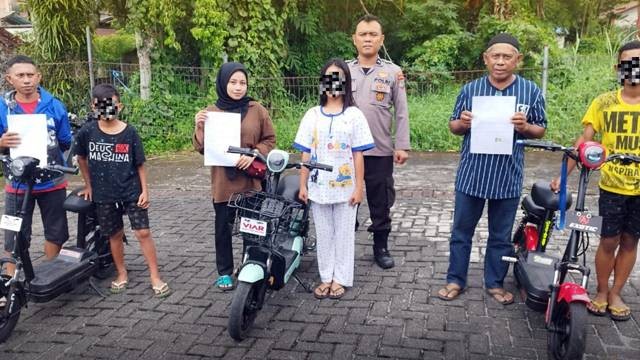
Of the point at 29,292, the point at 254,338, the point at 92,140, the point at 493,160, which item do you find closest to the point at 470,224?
the point at 493,160

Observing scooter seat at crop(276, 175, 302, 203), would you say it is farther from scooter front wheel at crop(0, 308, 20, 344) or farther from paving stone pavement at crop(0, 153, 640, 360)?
scooter front wheel at crop(0, 308, 20, 344)

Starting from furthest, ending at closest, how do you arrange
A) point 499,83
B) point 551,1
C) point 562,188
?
point 551,1 → point 499,83 → point 562,188

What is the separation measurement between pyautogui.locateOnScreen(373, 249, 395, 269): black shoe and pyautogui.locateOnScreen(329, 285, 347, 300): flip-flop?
0.67 m

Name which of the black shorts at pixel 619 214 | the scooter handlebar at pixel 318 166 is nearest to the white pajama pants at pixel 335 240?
the scooter handlebar at pixel 318 166

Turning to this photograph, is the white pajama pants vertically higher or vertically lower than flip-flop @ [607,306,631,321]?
higher

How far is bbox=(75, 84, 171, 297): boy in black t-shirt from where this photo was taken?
4320 millimetres

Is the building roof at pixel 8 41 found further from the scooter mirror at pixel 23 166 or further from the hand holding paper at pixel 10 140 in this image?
the scooter mirror at pixel 23 166

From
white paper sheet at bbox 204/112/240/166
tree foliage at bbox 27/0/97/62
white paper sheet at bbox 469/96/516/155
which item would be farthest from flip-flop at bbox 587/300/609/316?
tree foliage at bbox 27/0/97/62

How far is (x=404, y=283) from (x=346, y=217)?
0.85m

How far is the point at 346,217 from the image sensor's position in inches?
172

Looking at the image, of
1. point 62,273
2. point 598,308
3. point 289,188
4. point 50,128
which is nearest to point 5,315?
point 62,273

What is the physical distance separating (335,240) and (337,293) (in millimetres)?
431

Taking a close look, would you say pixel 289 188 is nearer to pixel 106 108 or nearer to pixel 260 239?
pixel 260 239

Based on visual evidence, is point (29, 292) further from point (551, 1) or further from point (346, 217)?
point (551, 1)
